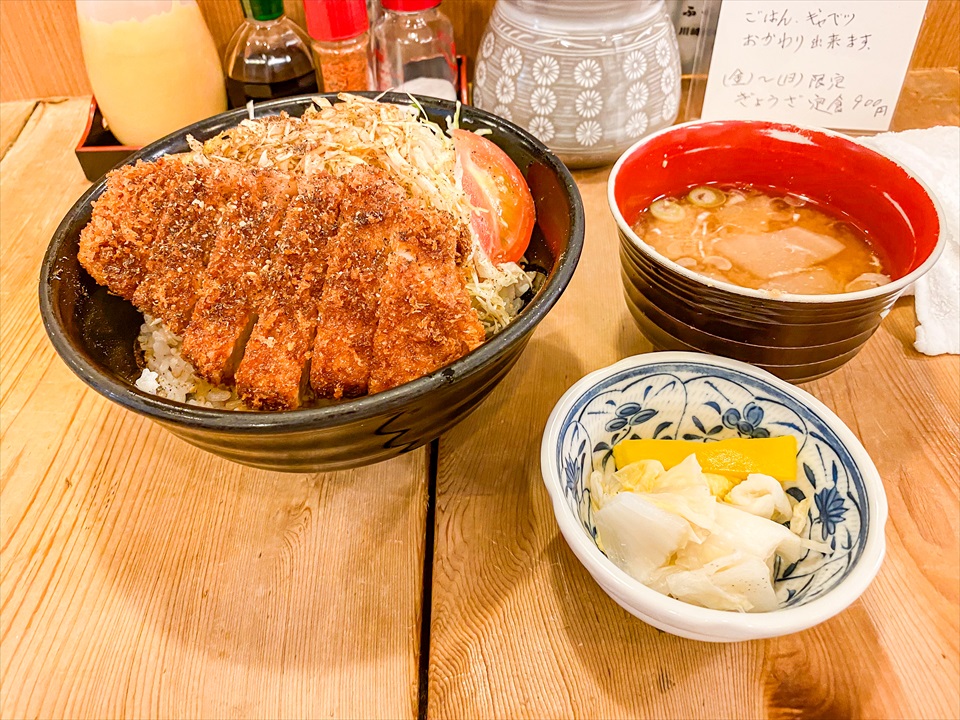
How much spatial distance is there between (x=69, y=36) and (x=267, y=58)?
2.24ft

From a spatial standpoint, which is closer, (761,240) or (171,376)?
(171,376)

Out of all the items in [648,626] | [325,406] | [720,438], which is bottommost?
[648,626]

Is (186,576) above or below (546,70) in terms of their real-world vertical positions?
below

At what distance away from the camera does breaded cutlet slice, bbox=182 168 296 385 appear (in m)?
0.89

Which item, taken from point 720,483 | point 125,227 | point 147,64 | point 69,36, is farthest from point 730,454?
point 69,36

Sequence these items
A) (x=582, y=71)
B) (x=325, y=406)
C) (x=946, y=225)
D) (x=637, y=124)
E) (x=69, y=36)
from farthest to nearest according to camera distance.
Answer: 1. (x=69, y=36)
2. (x=637, y=124)
3. (x=582, y=71)
4. (x=946, y=225)
5. (x=325, y=406)

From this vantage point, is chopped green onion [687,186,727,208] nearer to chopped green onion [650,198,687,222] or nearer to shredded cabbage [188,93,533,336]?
chopped green onion [650,198,687,222]

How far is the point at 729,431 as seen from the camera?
944 millimetres

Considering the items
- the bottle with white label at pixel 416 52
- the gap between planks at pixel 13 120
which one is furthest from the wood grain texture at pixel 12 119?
the bottle with white label at pixel 416 52

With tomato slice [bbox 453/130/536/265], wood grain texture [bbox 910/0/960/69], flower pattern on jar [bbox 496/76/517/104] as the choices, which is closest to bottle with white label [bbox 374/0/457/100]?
flower pattern on jar [bbox 496/76/517/104]

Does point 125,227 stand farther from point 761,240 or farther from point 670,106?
point 670,106

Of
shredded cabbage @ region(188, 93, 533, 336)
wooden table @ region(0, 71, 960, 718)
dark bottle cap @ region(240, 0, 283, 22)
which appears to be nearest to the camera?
wooden table @ region(0, 71, 960, 718)

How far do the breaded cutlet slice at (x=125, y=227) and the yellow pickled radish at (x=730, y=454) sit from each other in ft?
2.43

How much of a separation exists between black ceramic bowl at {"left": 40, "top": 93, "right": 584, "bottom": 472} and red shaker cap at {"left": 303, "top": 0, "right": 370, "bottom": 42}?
53cm
